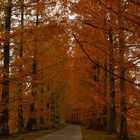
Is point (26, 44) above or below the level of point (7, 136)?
above

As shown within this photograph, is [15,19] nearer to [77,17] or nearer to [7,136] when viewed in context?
[7,136]

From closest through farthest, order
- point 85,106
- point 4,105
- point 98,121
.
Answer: point 4,105 < point 85,106 < point 98,121

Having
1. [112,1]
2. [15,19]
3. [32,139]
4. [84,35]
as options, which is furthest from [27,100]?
[112,1]

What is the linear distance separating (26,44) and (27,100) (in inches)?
143

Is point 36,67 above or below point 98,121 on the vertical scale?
above

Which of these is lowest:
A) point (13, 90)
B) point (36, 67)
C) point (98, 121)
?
point (98, 121)

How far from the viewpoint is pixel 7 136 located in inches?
678

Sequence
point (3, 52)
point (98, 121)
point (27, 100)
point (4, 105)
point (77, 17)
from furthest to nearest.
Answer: point (98, 121) → point (27, 100) → point (3, 52) → point (4, 105) → point (77, 17)

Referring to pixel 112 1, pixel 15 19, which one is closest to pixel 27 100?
pixel 15 19

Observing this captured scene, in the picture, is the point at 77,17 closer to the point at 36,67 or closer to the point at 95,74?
the point at 36,67

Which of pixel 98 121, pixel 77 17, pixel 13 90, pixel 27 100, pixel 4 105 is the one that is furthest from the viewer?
pixel 98 121

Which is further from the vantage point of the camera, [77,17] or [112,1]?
[77,17]

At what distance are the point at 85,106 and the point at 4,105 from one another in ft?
45.9

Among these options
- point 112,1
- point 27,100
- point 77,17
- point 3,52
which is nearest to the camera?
point 112,1
